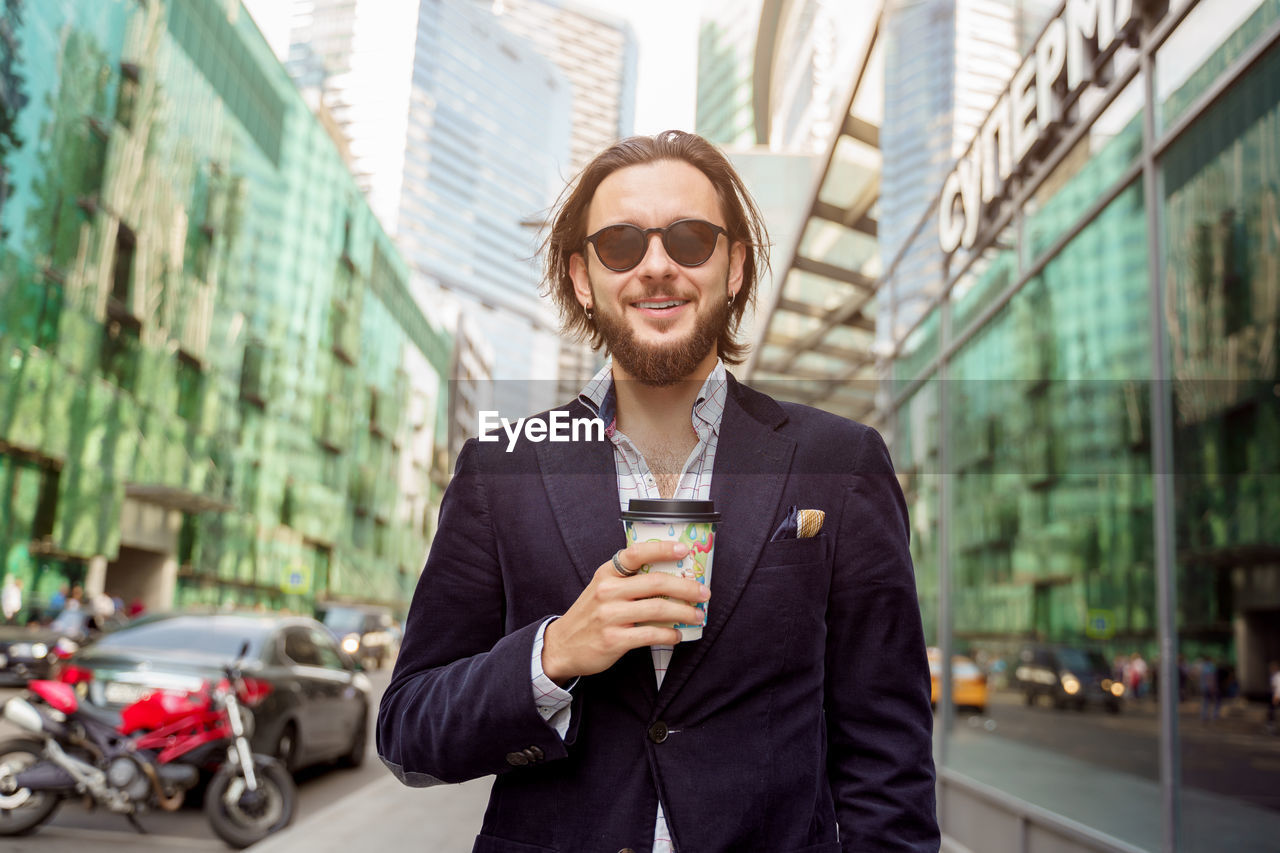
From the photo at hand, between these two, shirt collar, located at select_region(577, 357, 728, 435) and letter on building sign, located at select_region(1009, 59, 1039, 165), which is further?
letter on building sign, located at select_region(1009, 59, 1039, 165)

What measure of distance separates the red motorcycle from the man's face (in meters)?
5.85

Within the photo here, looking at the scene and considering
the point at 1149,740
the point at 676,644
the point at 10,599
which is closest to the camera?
the point at 676,644

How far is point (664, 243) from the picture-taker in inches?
62.6

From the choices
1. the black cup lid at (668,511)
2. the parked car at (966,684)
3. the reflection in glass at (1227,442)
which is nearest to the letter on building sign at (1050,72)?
the reflection in glass at (1227,442)

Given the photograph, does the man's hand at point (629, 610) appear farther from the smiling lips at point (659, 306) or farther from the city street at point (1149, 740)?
the city street at point (1149, 740)

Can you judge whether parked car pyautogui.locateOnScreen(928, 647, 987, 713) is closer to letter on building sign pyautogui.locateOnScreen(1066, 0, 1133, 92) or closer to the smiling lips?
letter on building sign pyautogui.locateOnScreen(1066, 0, 1133, 92)

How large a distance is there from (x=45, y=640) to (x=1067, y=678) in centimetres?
1315

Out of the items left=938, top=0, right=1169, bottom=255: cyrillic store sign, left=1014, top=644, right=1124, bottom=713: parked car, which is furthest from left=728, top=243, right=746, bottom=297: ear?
left=1014, top=644, right=1124, bottom=713: parked car

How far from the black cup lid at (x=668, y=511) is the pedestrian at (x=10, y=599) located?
18.6 m

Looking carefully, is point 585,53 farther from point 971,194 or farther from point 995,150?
point 971,194

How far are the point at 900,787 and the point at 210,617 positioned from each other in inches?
309

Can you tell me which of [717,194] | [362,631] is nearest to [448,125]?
[717,194]

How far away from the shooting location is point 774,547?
150 centimetres

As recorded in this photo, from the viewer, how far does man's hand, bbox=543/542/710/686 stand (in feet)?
4.02
